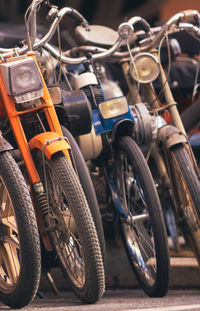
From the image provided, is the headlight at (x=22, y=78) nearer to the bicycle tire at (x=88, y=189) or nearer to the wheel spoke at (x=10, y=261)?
the bicycle tire at (x=88, y=189)

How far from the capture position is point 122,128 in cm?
304

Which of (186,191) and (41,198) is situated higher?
(41,198)

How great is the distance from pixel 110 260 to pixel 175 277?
0.45 metres

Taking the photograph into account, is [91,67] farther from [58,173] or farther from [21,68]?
[58,173]

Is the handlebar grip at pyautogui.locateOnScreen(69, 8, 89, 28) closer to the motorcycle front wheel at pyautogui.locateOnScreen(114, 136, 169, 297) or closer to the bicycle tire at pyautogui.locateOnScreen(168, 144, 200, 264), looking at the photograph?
the motorcycle front wheel at pyautogui.locateOnScreen(114, 136, 169, 297)

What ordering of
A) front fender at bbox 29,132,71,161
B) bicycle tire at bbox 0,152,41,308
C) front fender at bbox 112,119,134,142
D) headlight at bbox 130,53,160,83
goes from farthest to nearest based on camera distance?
1. headlight at bbox 130,53,160,83
2. front fender at bbox 112,119,134,142
3. front fender at bbox 29,132,71,161
4. bicycle tire at bbox 0,152,41,308

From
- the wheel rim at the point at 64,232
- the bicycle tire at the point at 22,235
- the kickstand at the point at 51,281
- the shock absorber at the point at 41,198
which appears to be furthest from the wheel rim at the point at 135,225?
the bicycle tire at the point at 22,235

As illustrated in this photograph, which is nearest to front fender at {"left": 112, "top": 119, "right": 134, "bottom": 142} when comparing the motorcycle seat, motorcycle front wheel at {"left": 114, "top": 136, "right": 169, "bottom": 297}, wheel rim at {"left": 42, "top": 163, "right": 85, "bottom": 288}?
motorcycle front wheel at {"left": 114, "top": 136, "right": 169, "bottom": 297}

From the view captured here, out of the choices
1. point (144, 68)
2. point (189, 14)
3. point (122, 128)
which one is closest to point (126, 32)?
point (144, 68)

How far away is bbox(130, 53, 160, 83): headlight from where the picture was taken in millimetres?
3328

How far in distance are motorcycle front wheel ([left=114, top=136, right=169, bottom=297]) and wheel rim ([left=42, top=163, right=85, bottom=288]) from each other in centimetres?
40

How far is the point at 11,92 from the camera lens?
2424mm

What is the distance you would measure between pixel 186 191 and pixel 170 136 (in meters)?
0.29

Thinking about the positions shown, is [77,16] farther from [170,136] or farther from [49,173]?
[49,173]
